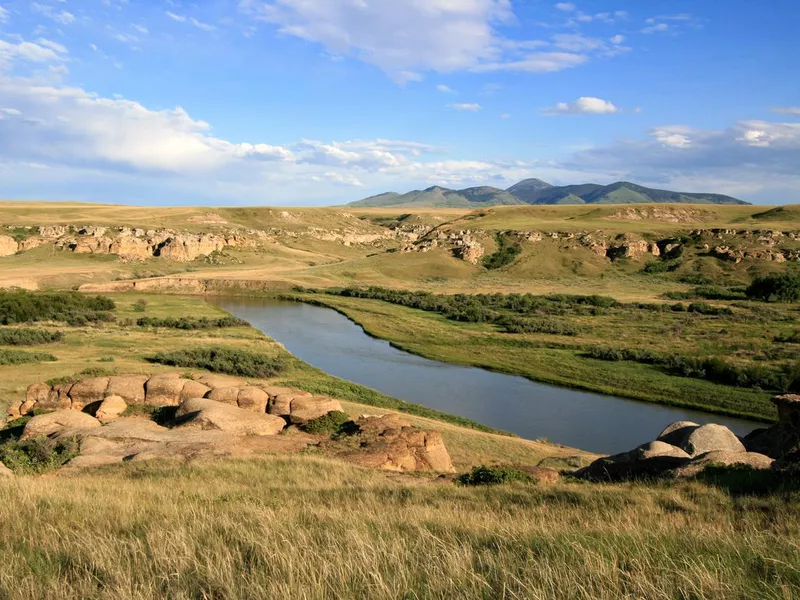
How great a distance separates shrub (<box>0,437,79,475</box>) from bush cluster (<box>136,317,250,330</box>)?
94.2 ft

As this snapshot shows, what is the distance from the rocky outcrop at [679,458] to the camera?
1115 centimetres

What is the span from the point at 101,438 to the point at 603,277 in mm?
73631

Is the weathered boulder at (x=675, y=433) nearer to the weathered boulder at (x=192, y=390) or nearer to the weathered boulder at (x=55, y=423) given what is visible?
the weathered boulder at (x=192, y=390)

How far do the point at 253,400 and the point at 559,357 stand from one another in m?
22.9

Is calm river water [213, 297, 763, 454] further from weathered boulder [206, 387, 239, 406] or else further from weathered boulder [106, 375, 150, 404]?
weathered boulder [106, 375, 150, 404]

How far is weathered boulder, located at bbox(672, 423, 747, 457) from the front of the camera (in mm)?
14531

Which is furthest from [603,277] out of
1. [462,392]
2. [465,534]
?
[465,534]

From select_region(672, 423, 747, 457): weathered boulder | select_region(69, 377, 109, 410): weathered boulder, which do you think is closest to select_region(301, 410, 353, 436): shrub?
select_region(69, 377, 109, 410): weathered boulder

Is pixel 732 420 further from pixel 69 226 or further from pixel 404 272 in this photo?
pixel 69 226

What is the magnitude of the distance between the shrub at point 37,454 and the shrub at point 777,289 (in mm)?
61322

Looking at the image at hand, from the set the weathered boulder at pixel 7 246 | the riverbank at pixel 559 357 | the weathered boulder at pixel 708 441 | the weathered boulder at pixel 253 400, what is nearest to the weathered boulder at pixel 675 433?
the weathered boulder at pixel 708 441

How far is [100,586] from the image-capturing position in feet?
13.9

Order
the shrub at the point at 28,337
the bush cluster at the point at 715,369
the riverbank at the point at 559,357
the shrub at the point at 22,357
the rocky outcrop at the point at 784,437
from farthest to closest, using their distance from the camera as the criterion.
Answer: the shrub at the point at 28,337, the bush cluster at the point at 715,369, the riverbank at the point at 559,357, the shrub at the point at 22,357, the rocky outcrop at the point at 784,437

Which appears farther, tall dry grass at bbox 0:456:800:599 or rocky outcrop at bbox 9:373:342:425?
rocky outcrop at bbox 9:373:342:425
